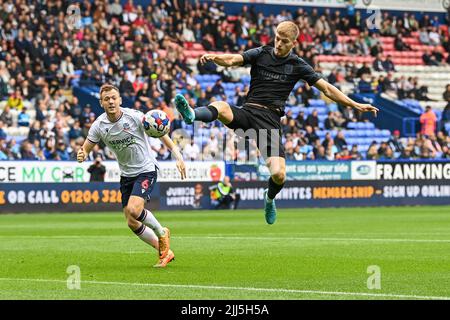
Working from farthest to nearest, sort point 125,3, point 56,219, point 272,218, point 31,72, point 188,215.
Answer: point 125,3
point 31,72
point 188,215
point 56,219
point 272,218

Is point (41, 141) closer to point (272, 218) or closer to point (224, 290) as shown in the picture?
point (272, 218)

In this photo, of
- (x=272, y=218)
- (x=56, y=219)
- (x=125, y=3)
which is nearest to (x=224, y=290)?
(x=272, y=218)

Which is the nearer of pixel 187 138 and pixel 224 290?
pixel 224 290

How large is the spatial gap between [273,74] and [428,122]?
2904 centimetres

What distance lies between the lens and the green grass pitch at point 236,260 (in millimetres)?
11141

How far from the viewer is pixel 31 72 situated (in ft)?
122

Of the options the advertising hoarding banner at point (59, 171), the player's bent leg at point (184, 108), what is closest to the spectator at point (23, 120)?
the advertising hoarding banner at point (59, 171)

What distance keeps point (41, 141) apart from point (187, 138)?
499cm

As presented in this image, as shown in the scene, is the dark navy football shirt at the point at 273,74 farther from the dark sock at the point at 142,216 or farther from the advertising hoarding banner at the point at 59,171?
the advertising hoarding banner at the point at 59,171

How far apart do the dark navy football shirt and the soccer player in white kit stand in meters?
1.83

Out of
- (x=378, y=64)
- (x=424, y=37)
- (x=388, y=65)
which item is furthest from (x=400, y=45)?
(x=378, y=64)

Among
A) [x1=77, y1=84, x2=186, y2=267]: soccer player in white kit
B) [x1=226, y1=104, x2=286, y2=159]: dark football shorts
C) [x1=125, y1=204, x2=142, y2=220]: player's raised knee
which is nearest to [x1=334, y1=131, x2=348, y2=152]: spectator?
[x1=226, y1=104, x2=286, y2=159]: dark football shorts

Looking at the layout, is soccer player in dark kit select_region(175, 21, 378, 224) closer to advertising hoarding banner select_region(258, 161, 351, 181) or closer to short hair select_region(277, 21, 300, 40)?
short hair select_region(277, 21, 300, 40)

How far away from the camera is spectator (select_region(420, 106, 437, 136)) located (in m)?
43.4
